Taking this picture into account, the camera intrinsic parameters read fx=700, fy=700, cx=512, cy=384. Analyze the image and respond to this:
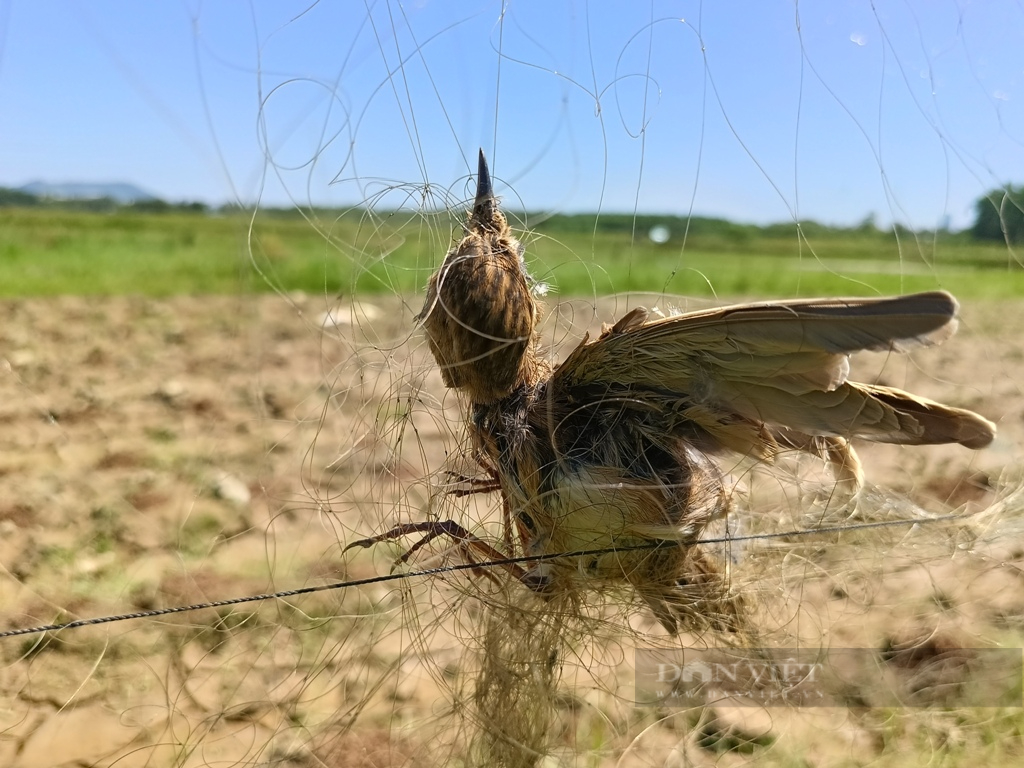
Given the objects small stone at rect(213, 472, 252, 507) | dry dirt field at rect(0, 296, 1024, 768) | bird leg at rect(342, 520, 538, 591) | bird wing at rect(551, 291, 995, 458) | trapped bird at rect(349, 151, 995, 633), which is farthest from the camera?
small stone at rect(213, 472, 252, 507)

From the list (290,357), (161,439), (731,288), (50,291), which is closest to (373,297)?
(290,357)

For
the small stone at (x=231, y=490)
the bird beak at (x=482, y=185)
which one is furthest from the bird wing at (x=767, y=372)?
the small stone at (x=231, y=490)

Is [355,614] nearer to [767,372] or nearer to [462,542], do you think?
[462,542]

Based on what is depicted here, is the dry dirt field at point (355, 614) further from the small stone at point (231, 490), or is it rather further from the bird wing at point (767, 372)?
the bird wing at point (767, 372)

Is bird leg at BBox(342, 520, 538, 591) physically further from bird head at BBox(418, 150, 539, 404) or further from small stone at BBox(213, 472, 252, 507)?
small stone at BBox(213, 472, 252, 507)

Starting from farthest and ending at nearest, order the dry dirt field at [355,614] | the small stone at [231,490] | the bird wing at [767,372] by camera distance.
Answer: the small stone at [231,490]
the dry dirt field at [355,614]
the bird wing at [767,372]

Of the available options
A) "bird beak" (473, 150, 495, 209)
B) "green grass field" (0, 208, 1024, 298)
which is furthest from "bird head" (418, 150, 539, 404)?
"green grass field" (0, 208, 1024, 298)
